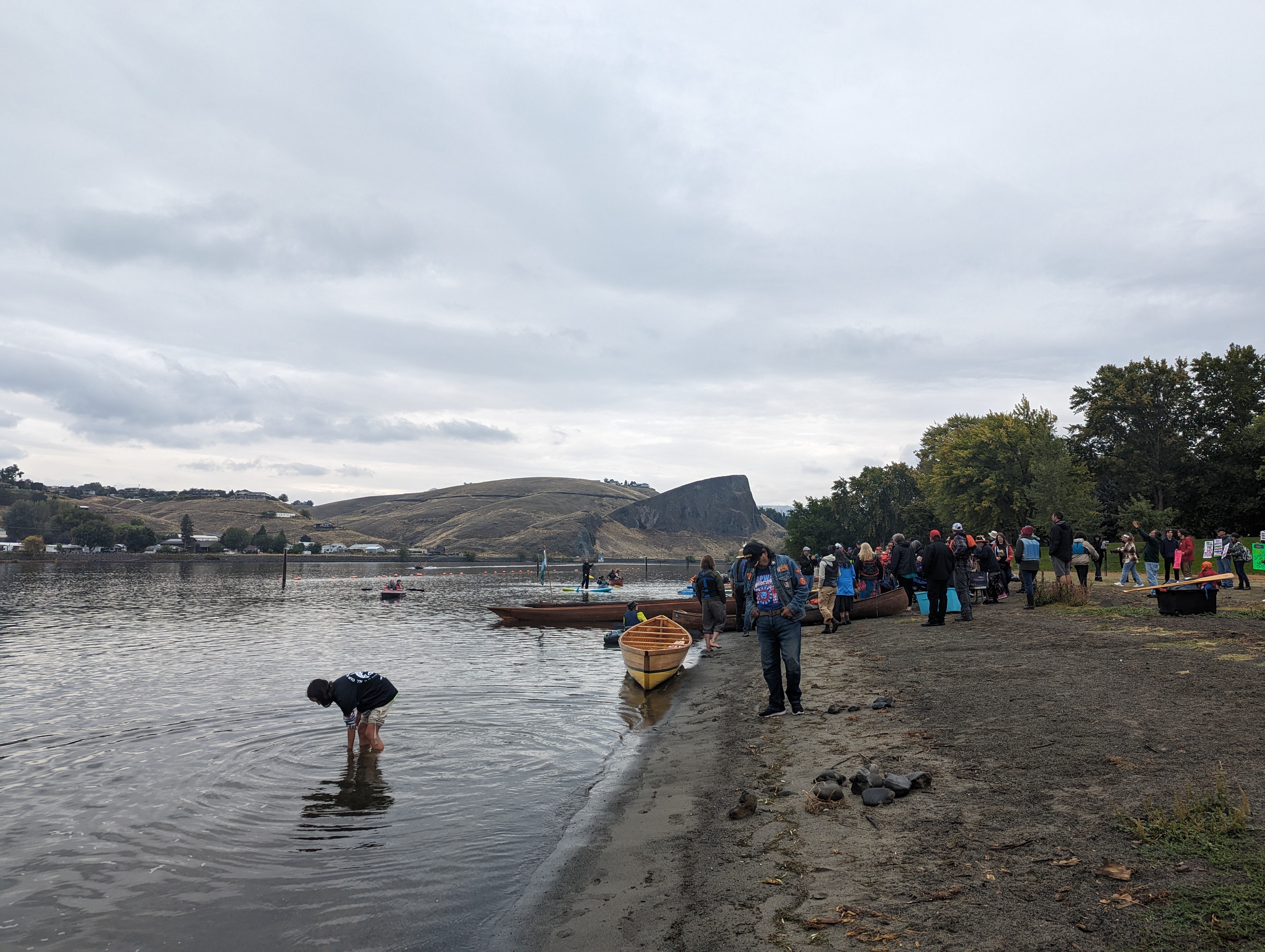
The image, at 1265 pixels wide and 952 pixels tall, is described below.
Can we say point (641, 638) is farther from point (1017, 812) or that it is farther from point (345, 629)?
point (345, 629)

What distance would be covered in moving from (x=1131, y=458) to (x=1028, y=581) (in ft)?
195

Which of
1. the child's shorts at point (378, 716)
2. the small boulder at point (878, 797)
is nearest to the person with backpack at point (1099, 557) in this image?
the small boulder at point (878, 797)

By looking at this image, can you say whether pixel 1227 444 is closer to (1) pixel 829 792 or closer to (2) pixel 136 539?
(1) pixel 829 792

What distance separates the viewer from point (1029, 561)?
20.2m

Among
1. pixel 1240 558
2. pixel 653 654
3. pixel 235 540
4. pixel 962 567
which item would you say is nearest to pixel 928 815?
pixel 653 654

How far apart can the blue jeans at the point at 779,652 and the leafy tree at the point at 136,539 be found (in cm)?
16550

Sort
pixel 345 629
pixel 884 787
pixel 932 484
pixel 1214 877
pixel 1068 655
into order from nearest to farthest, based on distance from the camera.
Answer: pixel 1214 877, pixel 884 787, pixel 1068 655, pixel 345 629, pixel 932 484

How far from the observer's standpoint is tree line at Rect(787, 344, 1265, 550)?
5700 centimetres

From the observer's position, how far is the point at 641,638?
61.7 feet

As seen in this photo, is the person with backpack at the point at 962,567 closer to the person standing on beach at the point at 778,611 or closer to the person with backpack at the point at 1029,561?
the person with backpack at the point at 1029,561

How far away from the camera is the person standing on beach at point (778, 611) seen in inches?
411

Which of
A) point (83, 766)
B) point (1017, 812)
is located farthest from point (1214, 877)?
point (83, 766)

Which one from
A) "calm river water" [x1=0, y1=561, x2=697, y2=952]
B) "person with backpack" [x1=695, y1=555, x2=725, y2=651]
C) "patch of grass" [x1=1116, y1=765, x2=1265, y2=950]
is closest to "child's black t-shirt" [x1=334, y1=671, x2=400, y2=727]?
"calm river water" [x1=0, y1=561, x2=697, y2=952]

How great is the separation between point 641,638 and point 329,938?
44.0 feet
